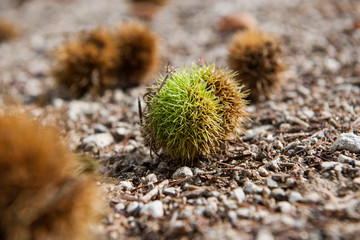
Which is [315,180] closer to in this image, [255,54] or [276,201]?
[276,201]

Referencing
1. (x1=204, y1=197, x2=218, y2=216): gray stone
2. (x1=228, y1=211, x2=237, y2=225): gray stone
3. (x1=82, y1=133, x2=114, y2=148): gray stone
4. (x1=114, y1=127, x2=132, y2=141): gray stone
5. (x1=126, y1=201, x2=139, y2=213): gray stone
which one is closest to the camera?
(x1=228, y1=211, x2=237, y2=225): gray stone

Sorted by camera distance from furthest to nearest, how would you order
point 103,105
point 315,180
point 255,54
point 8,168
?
point 103,105, point 255,54, point 315,180, point 8,168

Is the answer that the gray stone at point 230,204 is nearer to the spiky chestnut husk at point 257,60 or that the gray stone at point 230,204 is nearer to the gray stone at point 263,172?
the gray stone at point 263,172

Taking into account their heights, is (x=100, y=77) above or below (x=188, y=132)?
above

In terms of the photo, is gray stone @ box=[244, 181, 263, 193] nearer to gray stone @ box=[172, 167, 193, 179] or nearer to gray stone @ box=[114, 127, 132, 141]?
gray stone @ box=[172, 167, 193, 179]

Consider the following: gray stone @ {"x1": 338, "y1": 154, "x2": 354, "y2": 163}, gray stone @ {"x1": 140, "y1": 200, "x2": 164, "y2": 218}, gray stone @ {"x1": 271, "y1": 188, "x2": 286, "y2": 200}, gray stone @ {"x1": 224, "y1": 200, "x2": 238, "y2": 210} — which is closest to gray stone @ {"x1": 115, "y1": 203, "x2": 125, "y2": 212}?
gray stone @ {"x1": 140, "y1": 200, "x2": 164, "y2": 218}

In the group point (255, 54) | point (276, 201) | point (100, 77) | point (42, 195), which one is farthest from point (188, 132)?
point (100, 77)

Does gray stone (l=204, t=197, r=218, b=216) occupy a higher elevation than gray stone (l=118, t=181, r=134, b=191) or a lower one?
lower
